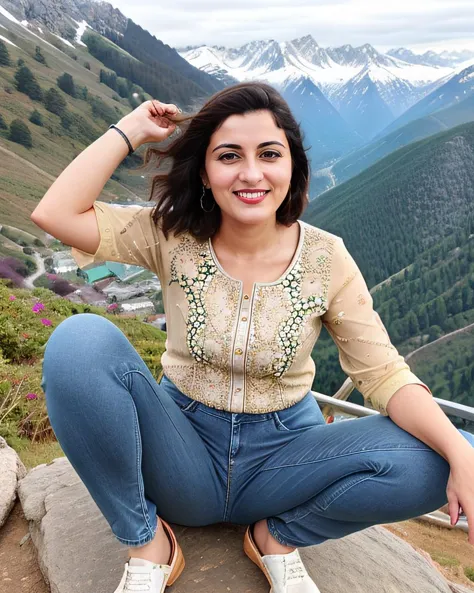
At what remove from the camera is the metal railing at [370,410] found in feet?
15.0

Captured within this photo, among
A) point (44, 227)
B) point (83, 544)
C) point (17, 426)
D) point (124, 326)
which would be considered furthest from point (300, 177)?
point (124, 326)

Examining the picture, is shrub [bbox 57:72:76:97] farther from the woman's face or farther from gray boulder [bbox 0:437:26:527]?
the woman's face

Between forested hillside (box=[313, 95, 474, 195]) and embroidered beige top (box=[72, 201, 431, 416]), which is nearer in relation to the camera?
embroidered beige top (box=[72, 201, 431, 416])

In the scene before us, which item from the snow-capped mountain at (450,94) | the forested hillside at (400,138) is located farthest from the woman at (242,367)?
the snow-capped mountain at (450,94)

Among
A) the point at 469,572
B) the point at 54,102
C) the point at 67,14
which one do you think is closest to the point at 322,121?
the point at 67,14

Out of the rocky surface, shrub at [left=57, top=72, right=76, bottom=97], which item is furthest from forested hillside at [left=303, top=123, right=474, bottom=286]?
the rocky surface

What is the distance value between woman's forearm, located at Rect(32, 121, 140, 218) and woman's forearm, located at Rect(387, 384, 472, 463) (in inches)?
48.0

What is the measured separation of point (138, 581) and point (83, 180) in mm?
1322

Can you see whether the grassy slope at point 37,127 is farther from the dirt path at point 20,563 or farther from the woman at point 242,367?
the woman at point 242,367

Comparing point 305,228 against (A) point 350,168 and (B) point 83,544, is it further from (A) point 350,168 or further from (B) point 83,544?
(A) point 350,168

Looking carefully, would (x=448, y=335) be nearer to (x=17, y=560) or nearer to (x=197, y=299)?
(x=17, y=560)

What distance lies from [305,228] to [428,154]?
220ft

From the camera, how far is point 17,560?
241cm

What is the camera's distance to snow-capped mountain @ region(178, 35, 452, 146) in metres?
164
